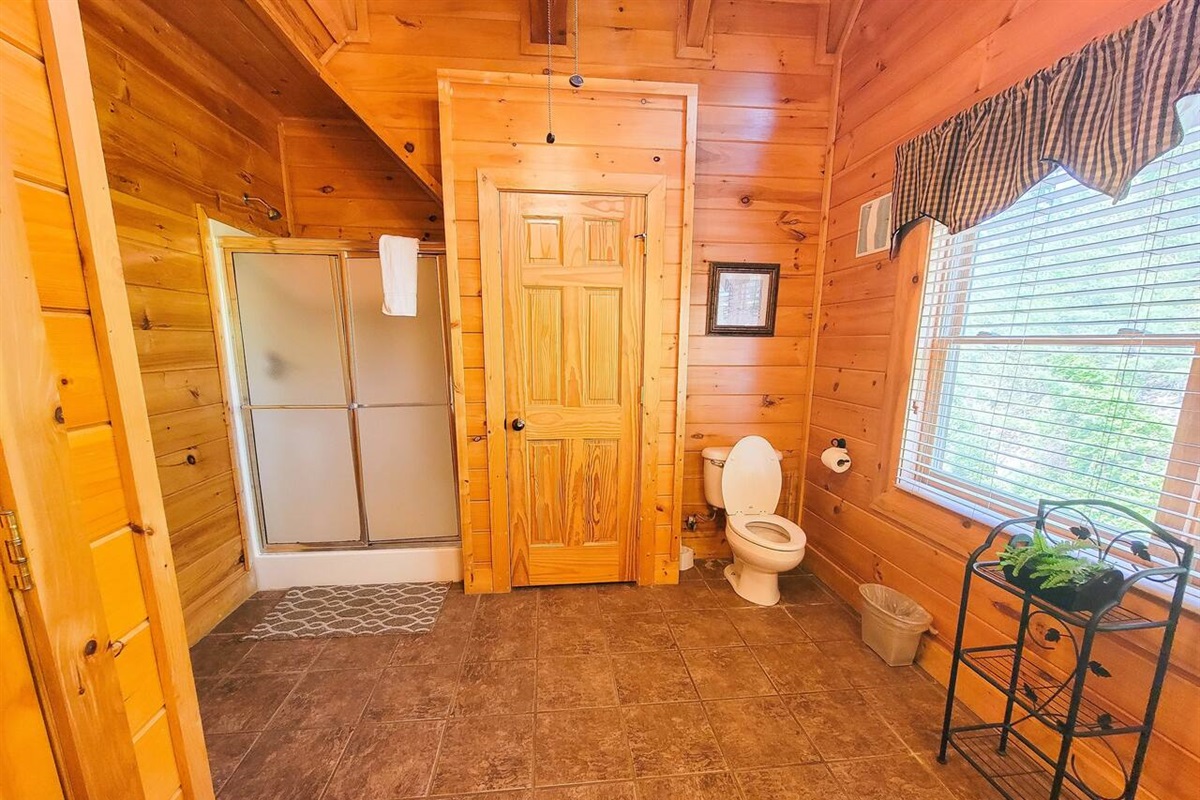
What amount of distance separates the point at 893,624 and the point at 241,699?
259 centimetres

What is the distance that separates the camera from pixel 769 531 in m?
2.25

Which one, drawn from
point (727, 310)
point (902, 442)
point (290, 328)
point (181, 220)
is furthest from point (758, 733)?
point (181, 220)

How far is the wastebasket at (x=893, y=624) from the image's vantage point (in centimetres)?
170

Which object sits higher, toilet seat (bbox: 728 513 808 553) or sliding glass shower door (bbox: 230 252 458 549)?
sliding glass shower door (bbox: 230 252 458 549)

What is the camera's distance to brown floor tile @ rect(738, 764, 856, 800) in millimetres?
1247

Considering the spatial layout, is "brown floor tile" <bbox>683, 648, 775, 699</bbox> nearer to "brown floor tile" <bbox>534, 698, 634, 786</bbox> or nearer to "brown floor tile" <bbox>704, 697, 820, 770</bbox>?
"brown floor tile" <bbox>704, 697, 820, 770</bbox>

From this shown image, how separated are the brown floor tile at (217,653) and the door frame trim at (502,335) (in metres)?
1.10

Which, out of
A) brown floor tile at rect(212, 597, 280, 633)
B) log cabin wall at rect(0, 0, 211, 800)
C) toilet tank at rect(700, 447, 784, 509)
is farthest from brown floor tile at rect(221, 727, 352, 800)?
toilet tank at rect(700, 447, 784, 509)

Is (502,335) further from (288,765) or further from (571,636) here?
(288,765)

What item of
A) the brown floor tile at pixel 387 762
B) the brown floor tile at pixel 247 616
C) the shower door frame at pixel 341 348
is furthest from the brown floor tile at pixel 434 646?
the brown floor tile at pixel 247 616

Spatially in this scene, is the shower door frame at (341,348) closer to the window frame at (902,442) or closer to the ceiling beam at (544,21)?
the ceiling beam at (544,21)

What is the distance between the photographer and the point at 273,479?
224 centimetres

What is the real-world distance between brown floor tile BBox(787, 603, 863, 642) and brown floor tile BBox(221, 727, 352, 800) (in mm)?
1945

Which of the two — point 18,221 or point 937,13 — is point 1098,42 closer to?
point 937,13
